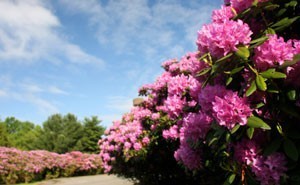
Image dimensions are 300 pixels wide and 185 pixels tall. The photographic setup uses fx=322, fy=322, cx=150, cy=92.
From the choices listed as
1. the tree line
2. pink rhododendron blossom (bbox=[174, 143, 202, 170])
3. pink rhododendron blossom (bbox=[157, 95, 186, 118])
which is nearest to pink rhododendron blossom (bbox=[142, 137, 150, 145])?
pink rhododendron blossom (bbox=[157, 95, 186, 118])

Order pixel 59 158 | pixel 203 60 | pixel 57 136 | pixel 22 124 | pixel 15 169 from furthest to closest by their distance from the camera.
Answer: pixel 22 124, pixel 57 136, pixel 59 158, pixel 15 169, pixel 203 60

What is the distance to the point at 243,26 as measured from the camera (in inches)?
77.4

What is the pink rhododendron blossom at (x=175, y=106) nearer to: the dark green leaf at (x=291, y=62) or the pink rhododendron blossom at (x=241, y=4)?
the pink rhododendron blossom at (x=241, y=4)

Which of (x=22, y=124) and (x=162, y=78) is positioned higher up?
(x=22, y=124)

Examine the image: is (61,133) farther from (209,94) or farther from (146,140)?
(209,94)

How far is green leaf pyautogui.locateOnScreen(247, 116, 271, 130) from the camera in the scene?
5.90 feet

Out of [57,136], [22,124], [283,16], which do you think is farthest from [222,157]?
[22,124]

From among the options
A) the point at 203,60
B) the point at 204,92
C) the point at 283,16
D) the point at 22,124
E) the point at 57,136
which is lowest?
the point at 204,92

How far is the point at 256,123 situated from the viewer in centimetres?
182

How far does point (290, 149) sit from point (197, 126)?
74cm

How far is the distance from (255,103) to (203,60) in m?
0.55

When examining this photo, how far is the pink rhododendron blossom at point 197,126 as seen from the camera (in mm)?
2338

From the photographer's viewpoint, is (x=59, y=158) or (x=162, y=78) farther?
(x=59, y=158)

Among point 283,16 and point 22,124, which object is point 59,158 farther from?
point 22,124
